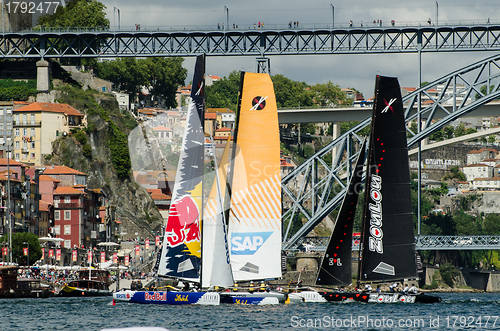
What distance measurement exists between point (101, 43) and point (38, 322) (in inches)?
2511

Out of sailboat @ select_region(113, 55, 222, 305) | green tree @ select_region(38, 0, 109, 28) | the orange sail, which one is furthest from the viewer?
green tree @ select_region(38, 0, 109, 28)

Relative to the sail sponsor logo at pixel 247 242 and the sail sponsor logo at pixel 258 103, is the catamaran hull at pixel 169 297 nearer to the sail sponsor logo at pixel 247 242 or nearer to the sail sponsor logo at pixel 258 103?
the sail sponsor logo at pixel 247 242

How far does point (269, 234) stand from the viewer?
134 ft

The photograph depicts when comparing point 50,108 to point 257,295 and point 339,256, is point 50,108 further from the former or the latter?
point 339,256

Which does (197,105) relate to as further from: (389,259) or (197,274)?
(389,259)

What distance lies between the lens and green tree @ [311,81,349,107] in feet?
554

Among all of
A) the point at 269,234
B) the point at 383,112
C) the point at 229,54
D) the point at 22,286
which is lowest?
the point at 22,286

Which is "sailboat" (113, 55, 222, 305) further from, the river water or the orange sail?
the orange sail

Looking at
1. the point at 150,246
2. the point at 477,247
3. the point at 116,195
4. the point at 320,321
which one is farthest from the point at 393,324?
the point at 116,195

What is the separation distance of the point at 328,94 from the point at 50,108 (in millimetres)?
84261

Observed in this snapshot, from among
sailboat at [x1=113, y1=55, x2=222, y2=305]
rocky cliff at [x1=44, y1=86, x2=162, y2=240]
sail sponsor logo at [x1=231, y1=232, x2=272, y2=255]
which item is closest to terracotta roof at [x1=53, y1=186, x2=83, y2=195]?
rocky cliff at [x1=44, y1=86, x2=162, y2=240]

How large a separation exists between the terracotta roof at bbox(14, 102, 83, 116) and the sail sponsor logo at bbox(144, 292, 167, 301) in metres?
56.9

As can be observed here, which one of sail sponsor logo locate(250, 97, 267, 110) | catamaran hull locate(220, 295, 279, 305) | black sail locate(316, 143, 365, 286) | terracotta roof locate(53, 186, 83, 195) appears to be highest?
sail sponsor logo locate(250, 97, 267, 110)

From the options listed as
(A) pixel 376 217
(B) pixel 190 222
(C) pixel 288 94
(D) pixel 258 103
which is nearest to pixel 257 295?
(B) pixel 190 222
